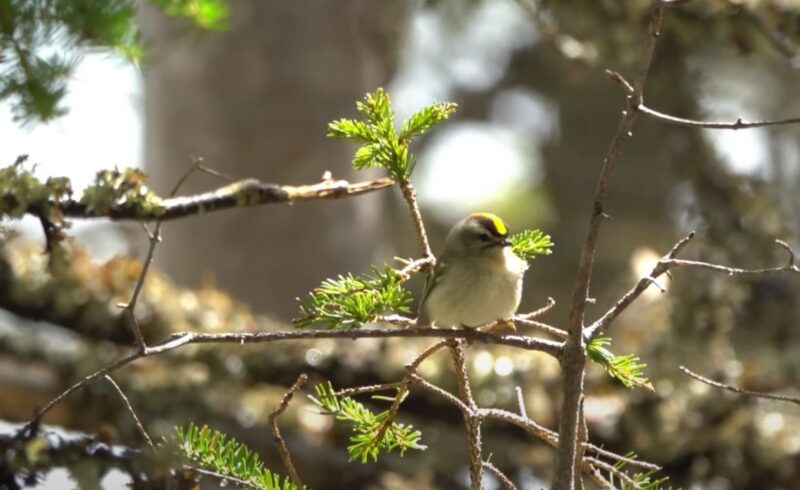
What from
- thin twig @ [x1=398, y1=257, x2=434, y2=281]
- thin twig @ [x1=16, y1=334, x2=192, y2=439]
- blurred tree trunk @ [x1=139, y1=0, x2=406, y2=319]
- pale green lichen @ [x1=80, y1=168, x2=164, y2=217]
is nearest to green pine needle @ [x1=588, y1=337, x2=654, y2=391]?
thin twig @ [x1=398, y1=257, x2=434, y2=281]

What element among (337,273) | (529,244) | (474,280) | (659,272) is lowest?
(659,272)

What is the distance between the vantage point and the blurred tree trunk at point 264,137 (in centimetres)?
458

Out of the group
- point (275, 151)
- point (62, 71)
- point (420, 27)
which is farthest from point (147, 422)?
point (420, 27)

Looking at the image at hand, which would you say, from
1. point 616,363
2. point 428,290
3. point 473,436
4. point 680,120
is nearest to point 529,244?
point 616,363

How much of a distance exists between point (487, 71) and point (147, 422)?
18.2 ft

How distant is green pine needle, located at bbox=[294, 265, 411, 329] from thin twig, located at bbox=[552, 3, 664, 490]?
0.34m

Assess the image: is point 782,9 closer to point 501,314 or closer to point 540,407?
point 540,407

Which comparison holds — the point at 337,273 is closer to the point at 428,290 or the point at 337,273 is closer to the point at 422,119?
the point at 428,290

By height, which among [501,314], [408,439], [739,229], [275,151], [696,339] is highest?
[275,151]

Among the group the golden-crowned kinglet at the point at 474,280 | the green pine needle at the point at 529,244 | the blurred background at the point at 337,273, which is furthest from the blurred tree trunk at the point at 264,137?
the green pine needle at the point at 529,244

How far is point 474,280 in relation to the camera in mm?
2562

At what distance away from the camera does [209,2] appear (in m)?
2.36

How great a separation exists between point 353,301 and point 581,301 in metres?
0.40

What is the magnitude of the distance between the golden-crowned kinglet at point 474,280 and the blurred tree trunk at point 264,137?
1834 millimetres
